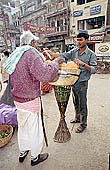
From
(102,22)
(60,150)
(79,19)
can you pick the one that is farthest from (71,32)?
(60,150)

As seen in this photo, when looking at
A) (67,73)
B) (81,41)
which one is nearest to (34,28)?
(81,41)

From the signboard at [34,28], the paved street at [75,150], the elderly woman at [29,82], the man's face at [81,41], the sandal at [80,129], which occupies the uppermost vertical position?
the signboard at [34,28]

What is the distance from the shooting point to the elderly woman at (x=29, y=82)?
119cm

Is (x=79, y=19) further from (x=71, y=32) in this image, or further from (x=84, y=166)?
(x=84, y=166)

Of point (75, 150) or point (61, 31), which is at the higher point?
point (61, 31)

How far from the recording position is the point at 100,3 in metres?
9.85

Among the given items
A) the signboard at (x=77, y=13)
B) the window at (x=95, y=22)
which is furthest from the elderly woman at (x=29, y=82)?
the signboard at (x=77, y=13)

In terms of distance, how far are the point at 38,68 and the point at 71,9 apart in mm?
12306

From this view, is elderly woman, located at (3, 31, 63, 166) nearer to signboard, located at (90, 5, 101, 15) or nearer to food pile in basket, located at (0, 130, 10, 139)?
food pile in basket, located at (0, 130, 10, 139)

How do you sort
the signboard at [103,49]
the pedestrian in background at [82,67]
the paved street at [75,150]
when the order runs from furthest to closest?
1. the signboard at [103,49]
2. the pedestrian in background at [82,67]
3. the paved street at [75,150]

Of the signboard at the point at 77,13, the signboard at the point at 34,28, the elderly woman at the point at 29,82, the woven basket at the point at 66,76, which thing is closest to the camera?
the elderly woman at the point at 29,82

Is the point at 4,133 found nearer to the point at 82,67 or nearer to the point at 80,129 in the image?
the point at 80,129

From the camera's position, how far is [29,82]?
4.14 feet

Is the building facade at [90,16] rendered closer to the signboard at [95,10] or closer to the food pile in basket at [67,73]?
the signboard at [95,10]
